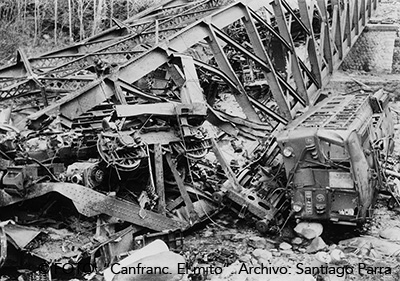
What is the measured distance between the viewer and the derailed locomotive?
8461mm

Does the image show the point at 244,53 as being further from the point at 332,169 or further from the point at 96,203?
the point at 96,203

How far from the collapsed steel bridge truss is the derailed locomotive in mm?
1066

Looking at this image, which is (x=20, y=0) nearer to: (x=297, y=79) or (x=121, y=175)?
(x=297, y=79)

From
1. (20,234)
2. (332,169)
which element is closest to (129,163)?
(20,234)

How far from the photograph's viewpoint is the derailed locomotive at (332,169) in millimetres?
8461

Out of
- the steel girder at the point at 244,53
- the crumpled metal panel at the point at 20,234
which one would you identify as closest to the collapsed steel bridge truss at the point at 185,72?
the steel girder at the point at 244,53

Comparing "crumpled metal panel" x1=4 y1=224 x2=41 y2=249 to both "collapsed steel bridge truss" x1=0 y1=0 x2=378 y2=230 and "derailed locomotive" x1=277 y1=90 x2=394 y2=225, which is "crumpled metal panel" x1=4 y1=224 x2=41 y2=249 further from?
"derailed locomotive" x1=277 y1=90 x2=394 y2=225

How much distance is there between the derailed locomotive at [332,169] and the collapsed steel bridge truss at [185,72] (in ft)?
3.50

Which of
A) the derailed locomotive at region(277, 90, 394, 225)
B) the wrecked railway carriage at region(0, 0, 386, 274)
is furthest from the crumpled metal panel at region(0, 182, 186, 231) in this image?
the derailed locomotive at region(277, 90, 394, 225)

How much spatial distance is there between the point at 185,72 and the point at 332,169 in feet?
9.01

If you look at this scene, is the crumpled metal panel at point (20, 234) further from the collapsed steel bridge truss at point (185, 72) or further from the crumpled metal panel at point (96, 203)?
the collapsed steel bridge truss at point (185, 72)

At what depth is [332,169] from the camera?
855 centimetres

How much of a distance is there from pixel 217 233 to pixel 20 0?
46.4 ft

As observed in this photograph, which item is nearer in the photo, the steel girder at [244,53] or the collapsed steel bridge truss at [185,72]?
the collapsed steel bridge truss at [185,72]
